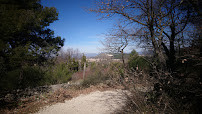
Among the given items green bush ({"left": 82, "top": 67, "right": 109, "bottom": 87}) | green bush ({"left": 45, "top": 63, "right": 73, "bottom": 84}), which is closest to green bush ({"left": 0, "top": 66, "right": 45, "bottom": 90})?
green bush ({"left": 45, "top": 63, "right": 73, "bottom": 84})

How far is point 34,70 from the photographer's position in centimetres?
728

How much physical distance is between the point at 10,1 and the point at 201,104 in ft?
28.2

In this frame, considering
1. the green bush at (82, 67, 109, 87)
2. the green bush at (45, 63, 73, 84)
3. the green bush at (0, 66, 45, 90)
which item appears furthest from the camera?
the green bush at (45, 63, 73, 84)

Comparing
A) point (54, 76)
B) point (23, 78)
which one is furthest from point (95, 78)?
point (23, 78)

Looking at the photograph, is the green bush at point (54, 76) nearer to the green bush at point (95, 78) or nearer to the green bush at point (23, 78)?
the green bush at point (23, 78)

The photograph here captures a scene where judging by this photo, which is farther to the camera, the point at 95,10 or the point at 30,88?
the point at 30,88

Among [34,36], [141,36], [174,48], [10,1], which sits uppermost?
[10,1]

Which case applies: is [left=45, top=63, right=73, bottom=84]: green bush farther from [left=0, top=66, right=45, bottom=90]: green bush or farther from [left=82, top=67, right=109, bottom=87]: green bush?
[left=82, top=67, right=109, bottom=87]: green bush

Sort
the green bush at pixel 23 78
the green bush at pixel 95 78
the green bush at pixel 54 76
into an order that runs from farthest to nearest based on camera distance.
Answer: the green bush at pixel 54 76, the green bush at pixel 95 78, the green bush at pixel 23 78

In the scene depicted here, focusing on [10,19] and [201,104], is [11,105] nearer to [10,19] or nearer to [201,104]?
[10,19]

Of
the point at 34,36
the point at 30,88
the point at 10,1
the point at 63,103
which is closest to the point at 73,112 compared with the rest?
the point at 63,103

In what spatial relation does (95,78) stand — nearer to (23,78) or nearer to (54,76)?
(54,76)

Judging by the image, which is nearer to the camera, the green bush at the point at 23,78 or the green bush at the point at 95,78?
the green bush at the point at 23,78

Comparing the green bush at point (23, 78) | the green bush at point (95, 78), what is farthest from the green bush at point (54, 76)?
the green bush at point (95, 78)
